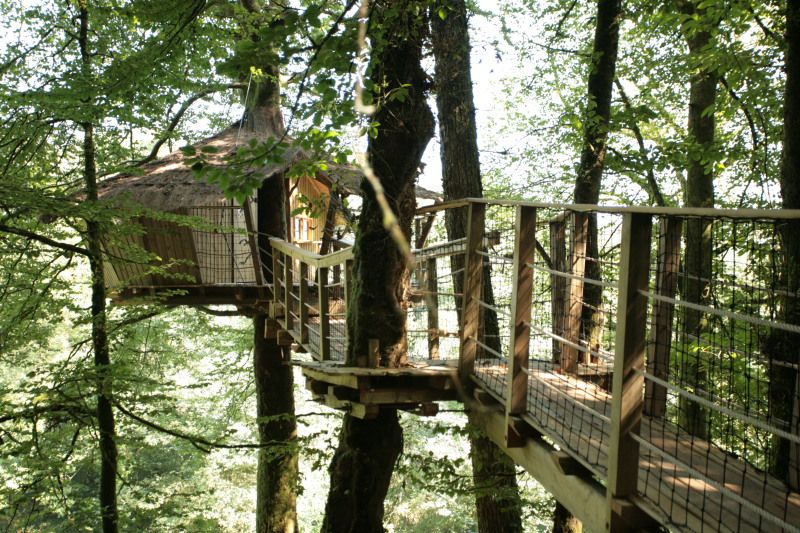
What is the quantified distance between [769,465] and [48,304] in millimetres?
6464

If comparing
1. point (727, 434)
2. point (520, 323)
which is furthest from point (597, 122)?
point (727, 434)

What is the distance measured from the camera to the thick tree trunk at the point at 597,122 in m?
6.07

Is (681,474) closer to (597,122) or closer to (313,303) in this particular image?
(597,122)

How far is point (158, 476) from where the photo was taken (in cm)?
1836

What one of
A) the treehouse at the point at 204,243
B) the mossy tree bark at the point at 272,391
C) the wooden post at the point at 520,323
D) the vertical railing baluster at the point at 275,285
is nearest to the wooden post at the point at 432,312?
the vertical railing baluster at the point at 275,285

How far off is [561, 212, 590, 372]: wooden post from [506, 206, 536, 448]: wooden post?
1.27 metres

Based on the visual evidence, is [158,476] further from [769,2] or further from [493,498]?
[769,2]

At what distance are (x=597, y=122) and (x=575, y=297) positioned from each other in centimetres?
211

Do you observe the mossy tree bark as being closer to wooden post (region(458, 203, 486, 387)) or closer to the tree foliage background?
the tree foliage background

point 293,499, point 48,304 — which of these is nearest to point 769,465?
point 48,304

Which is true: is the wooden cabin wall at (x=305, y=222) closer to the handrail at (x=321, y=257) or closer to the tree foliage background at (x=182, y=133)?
the tree foliage background at (x=182, y=133)

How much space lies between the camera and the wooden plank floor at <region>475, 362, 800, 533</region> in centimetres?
233

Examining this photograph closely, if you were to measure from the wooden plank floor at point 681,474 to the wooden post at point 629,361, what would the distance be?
11 cm

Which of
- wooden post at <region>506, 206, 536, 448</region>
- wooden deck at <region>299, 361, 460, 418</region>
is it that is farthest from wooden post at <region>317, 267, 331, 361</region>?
wooden post at <region>506, 206, 536, 448</region>
